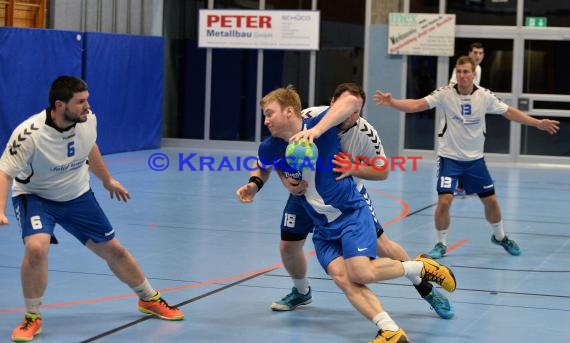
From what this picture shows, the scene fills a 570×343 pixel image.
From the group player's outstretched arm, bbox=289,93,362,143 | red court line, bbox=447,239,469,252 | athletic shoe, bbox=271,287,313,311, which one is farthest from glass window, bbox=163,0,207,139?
player's outstretched arm, bbox=289,93,362,143

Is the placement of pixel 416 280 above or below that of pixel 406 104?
below

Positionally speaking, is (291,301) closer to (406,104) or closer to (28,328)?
(28,328)

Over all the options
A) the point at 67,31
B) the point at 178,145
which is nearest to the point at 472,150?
the point at 67,31

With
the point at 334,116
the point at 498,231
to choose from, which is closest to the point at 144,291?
the point at 334,116

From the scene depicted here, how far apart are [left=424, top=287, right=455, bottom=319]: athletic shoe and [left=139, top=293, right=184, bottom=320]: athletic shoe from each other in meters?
1.75

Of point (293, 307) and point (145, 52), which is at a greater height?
point (145, 52)

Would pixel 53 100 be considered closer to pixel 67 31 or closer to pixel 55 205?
pixel 55 205

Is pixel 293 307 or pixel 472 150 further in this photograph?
pixel 472 150

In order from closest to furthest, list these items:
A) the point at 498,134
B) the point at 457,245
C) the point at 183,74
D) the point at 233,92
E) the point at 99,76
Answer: the point at 457,245 < the point at 99,76 < the point at 498,134 < the point at 233,92 < the point at 183,74

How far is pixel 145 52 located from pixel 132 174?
553cm

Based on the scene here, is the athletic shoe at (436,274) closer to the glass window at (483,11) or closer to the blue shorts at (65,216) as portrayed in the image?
the blue shorts at (65,216)

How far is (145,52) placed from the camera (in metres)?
21.9

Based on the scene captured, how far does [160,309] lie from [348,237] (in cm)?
151

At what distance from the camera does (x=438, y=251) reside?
32.5ft
